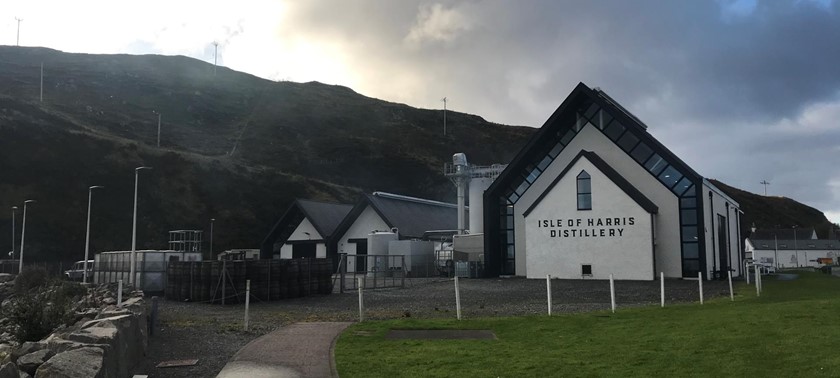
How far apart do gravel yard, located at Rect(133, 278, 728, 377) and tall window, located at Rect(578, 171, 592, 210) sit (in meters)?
8.70

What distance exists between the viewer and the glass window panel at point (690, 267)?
37.9 meters

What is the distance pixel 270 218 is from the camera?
87.8 metres

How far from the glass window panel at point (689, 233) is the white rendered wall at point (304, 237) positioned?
110ft

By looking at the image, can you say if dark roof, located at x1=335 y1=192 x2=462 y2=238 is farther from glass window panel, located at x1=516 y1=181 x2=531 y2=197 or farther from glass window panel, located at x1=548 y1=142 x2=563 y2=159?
glass window panel, located at x1=548 y1=142 x2=563 y2=159

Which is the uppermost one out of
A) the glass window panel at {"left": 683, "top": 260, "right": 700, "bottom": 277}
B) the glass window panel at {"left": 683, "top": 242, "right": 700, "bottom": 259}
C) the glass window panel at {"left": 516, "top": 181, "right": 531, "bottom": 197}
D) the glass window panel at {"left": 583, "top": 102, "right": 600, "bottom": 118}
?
the glass window panel at {"left": 583, "top": 102, "right": 600, "bottom": 118}

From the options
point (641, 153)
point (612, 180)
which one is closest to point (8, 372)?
point (612, 180)

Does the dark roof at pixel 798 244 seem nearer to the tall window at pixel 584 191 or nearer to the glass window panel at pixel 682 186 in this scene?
the glass window panel at pixel 682 186

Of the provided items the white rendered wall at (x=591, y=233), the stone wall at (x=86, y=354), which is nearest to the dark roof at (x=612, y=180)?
the white rendered wall at (x=591, y=233)

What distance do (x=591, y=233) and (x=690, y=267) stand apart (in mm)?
6207

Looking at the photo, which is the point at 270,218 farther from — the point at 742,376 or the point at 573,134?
the point at 742,376

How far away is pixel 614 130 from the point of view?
136 ft

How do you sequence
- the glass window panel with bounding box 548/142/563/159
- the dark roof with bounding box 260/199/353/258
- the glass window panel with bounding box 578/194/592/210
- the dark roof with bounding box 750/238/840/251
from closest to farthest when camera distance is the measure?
1. the glass window panel with bounding box 578/194/592/210
2. the glass window panel with bounding box 548/142/563/159
3. the dark roof with bounding box 260/199/353/258
4. the dark roof with bounding box 750/238/840/251

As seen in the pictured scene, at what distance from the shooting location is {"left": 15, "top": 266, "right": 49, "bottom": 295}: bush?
112ft

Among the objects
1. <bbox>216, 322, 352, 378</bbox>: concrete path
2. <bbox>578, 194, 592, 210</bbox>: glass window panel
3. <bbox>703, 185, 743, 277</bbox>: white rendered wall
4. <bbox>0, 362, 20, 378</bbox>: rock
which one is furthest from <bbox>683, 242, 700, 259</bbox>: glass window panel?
<bbox>0, 362, 20, 378</bbox>: rock
